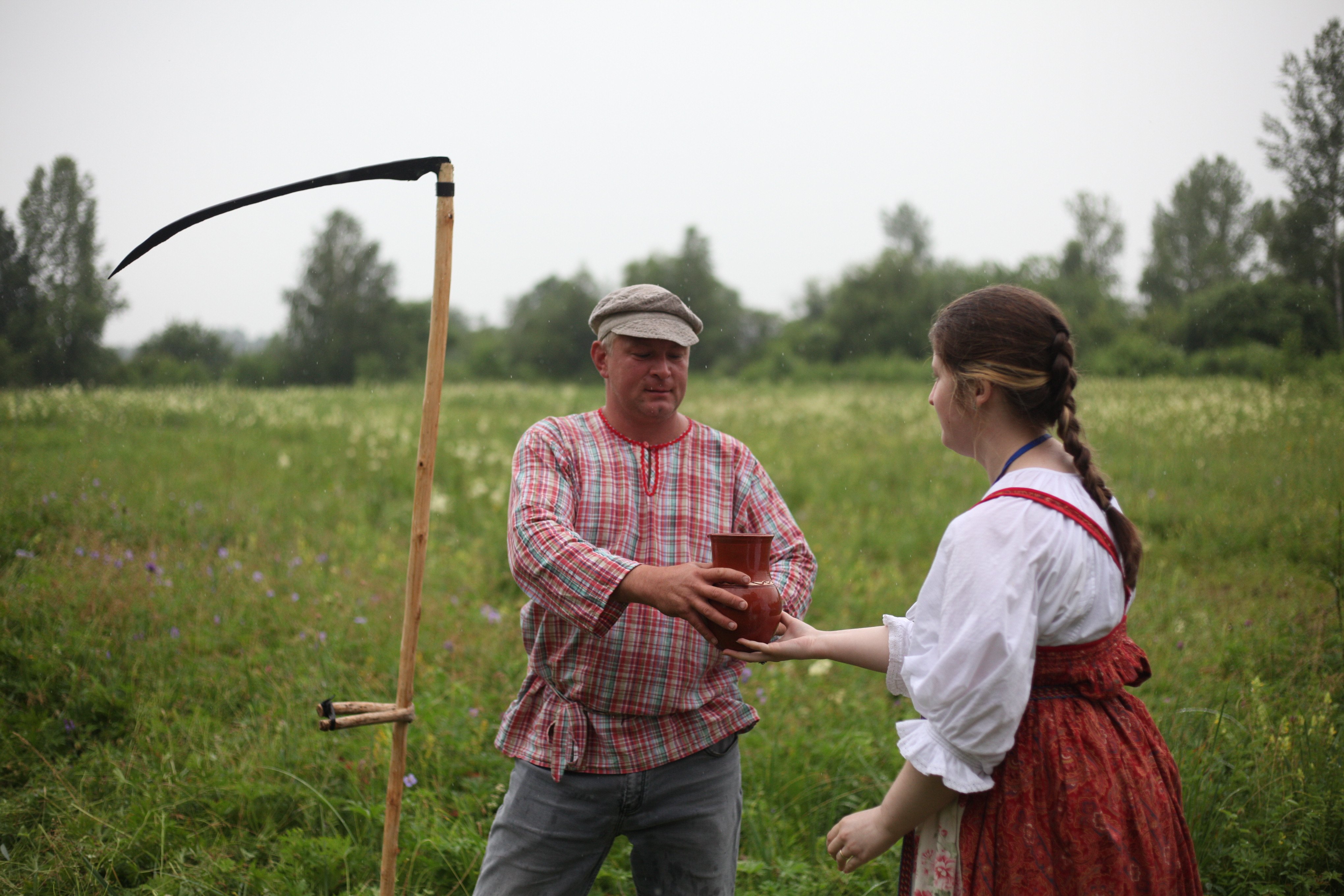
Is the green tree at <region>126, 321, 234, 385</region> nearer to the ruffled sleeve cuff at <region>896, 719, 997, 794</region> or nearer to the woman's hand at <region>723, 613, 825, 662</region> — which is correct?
the woman's hand at <region>723, 613, 825, 662</region>

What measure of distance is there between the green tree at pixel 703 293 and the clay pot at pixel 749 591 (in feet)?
10.2

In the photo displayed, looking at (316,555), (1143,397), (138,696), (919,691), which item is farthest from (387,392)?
(919,691)

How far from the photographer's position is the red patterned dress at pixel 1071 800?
143 cm

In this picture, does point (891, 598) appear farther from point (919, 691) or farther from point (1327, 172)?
point (919, 691)

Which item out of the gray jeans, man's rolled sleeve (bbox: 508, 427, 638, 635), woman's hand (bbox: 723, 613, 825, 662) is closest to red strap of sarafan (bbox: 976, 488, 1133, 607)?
woman's hand (bbox: 723, 613, 825, 662)

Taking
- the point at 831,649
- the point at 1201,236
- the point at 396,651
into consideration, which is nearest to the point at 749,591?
the point at 831,649

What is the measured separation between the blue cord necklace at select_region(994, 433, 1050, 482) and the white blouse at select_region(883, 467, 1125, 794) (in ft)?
0.21

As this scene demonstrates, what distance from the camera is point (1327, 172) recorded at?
448cm

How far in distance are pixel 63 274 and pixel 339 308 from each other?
5.00 feet

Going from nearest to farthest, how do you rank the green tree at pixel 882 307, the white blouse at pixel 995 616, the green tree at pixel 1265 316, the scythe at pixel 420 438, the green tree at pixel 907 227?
the white blouse at pixel 995 616 → the scythe at pixel 420 438 → the green tree at pixel 1265 316 → the green tree at pixel 882 307 → the green tree at pixel 907 227

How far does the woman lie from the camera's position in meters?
1.39

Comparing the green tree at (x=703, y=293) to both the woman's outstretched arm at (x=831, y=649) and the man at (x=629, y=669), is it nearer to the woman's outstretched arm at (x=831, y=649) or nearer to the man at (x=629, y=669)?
the man at (x=629, y=669)

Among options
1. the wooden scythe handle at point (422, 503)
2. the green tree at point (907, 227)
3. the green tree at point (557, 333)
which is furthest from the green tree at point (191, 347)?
the green tree at point (907, 227)

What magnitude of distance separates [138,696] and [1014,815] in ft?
12.9
